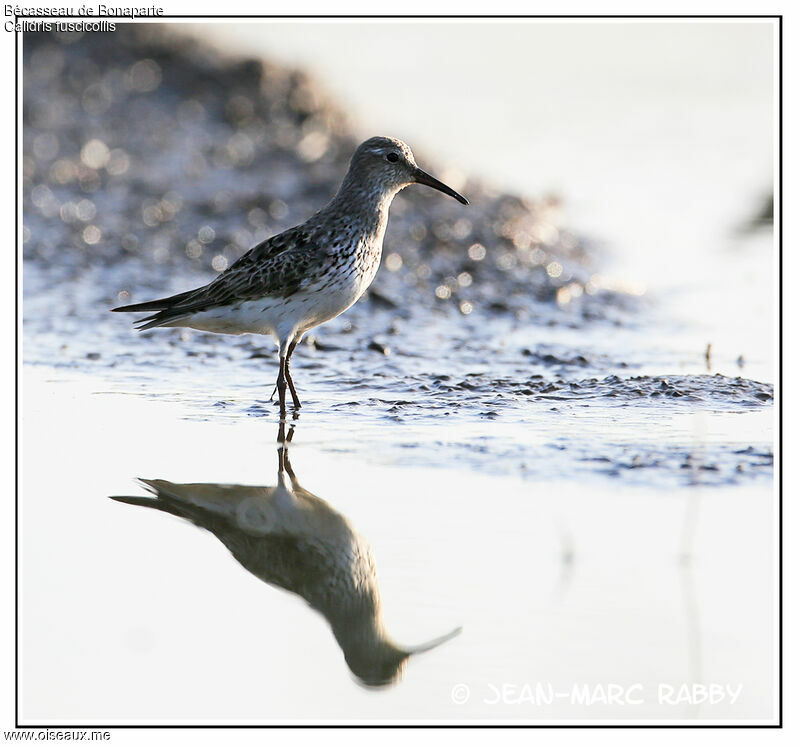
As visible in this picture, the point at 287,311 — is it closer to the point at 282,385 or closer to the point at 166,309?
the point at 282,385

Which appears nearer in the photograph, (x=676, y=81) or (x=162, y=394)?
(x=162, y=394)

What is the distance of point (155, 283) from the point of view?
10.6 m

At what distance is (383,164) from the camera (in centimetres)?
802

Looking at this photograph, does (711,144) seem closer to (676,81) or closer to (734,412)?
(676,81)

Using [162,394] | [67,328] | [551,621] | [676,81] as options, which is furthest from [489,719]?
[676,81]

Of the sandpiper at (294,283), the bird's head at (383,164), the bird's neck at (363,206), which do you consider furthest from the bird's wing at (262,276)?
the bird's head at (383,164)

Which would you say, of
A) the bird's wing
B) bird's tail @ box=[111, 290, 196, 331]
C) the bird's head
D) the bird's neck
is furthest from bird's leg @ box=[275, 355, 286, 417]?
the bird's head

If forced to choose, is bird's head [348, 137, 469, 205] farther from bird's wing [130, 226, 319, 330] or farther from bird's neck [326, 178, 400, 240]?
bird's wing [130, 226, 319, 330]

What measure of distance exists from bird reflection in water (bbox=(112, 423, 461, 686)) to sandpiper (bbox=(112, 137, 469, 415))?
1.75 m

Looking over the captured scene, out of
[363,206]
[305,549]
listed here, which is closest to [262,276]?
[363,206]

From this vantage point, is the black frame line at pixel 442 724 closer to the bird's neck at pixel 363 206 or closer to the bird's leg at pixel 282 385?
the bird's neck at pixel 363 206

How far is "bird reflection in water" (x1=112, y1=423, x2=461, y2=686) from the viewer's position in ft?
13.2

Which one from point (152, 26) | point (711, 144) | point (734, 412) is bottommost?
point (734, 412)

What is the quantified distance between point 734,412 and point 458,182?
279 inches
